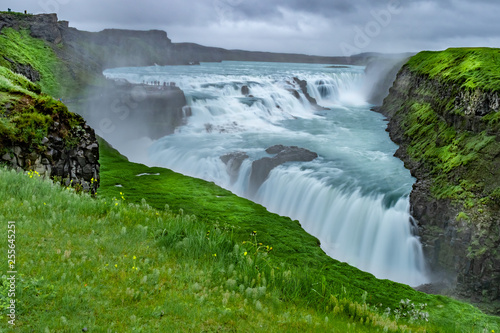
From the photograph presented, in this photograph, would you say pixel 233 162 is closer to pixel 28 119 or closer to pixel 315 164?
pixel 315 164

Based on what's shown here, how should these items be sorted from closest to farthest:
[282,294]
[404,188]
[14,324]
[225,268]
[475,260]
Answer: [14,324] < [282,294] < [225,268] < [475,260] < [404,188]

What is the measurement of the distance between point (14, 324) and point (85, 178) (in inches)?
399

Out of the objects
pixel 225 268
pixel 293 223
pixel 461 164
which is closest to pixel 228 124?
pixel 461 164

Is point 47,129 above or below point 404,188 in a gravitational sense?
above

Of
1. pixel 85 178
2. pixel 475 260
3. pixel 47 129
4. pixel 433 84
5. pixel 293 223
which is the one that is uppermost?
pixel 433 84

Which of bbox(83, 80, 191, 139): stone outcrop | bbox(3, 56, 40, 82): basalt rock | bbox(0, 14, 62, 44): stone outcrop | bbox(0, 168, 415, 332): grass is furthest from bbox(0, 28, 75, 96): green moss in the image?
bbox(0, 168, 415, 332): grass

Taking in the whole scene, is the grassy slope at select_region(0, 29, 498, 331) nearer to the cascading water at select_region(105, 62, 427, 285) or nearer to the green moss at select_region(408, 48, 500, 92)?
the cascading water at select_region(105, 62, 427, 285)

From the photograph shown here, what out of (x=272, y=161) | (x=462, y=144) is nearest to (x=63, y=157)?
(x=272, y=161)

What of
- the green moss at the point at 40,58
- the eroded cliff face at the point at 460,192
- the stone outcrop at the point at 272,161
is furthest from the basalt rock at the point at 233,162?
the green moss at the point at 40,58

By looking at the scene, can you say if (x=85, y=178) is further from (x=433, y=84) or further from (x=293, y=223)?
(x=433, y=84)

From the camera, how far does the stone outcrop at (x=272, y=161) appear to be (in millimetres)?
31188

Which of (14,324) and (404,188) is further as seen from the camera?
(404,188)

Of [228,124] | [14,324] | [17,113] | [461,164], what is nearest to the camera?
[14,324]

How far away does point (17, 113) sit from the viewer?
11945 millimetres
